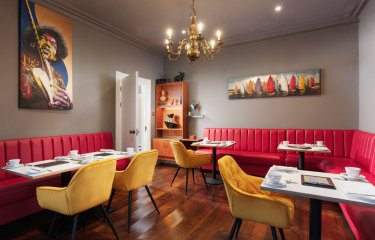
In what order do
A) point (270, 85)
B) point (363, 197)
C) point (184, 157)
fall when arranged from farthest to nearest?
1. point (270, 85)
2. point (184, 157)
3. point (363, 197)

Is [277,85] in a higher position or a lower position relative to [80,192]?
higher

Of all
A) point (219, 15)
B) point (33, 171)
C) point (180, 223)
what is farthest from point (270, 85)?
point (33, 171)

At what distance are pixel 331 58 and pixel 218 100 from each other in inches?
99.4

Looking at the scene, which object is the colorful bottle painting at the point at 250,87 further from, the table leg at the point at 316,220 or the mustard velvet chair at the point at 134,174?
the table leg at the point at 316,220

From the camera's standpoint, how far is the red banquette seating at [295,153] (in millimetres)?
3227

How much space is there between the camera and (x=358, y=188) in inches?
59.6

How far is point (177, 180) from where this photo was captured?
13.9 ft

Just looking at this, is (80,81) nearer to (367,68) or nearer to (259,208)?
(259,208)

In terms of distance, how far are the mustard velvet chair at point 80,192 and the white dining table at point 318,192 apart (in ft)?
4.73

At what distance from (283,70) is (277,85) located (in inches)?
13.9

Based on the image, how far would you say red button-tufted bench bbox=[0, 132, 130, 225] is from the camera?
234cm

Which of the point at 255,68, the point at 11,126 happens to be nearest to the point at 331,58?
the point at 255,68

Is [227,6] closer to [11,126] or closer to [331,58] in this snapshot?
[331,58]

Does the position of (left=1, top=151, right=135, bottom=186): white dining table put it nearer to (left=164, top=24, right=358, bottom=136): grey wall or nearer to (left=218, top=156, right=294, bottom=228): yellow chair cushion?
(left=218, top=156, right=294, bottom=228): yellow chair cushion
